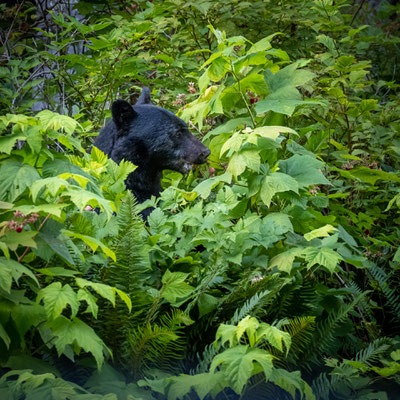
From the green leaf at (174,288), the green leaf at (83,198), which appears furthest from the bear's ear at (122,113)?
the green leaf at (83,198)

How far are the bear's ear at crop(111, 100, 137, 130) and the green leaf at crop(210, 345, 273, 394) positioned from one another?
228 cm

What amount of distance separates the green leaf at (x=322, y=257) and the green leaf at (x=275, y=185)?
299mm

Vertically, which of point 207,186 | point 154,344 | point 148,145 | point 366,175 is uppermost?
point 207,186

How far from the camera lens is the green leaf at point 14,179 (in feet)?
6.73

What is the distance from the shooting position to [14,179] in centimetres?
208

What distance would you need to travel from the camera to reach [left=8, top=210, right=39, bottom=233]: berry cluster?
1.83 meters

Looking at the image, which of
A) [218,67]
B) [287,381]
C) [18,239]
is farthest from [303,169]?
[18,239]

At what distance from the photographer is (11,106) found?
5656mm

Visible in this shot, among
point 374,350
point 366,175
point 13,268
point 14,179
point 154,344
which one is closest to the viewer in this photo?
point 13,268

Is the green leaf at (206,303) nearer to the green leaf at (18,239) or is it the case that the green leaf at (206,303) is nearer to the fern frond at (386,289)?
the green leaf at (18,239)

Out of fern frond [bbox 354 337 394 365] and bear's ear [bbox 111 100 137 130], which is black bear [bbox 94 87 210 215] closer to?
bear's ear [bbox 111 100 137 130]

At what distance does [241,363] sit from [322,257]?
73cm

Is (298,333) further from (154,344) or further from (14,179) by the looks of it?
(14,179)

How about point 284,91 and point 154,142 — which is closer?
point 284,91
